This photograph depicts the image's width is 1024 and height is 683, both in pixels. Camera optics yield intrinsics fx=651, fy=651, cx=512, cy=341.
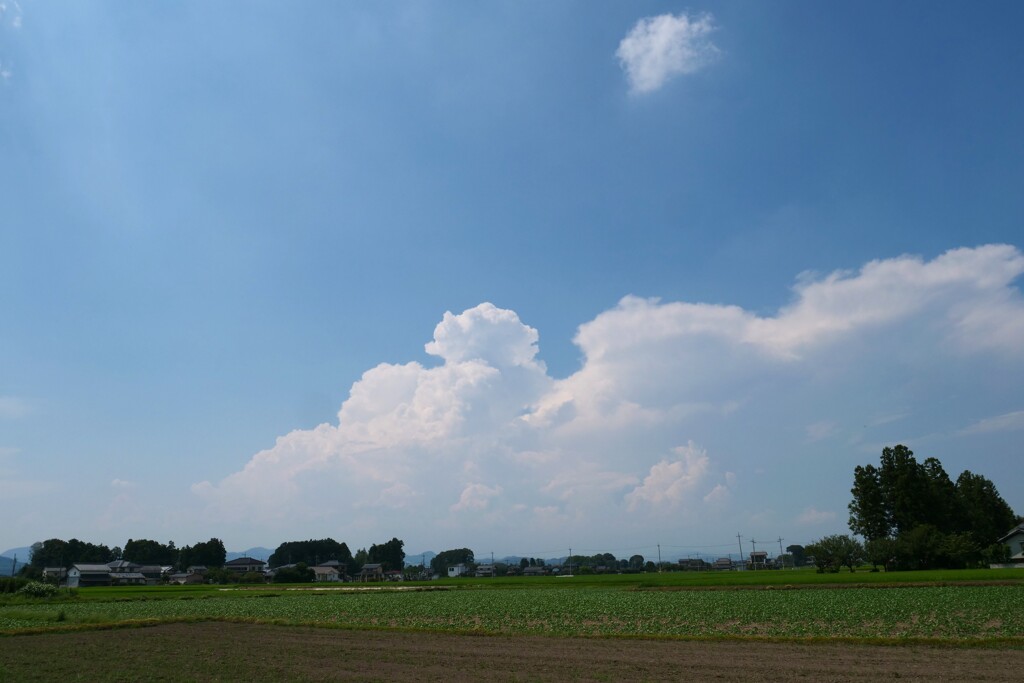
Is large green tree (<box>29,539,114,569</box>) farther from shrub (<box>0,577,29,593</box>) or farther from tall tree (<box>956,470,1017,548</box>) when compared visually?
tall tree (<box>956,470,1017,548</box>)

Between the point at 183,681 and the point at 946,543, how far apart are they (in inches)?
3483

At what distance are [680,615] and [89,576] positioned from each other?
147138 mm

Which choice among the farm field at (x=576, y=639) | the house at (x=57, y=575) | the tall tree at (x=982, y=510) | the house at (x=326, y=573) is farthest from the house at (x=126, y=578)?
the tall tree at (x=982, y=510)

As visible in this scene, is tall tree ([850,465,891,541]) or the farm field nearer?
the farm field

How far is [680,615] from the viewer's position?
3475 cm

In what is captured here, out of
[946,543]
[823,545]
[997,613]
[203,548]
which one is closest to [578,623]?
[997,613]

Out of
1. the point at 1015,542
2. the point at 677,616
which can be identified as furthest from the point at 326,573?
the point at 677,616

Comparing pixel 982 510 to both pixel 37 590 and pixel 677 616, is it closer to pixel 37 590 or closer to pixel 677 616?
pixel 677 616

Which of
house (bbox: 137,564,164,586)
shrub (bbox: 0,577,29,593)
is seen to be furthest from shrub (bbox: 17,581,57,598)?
house (bbox: 137,564,164,586)

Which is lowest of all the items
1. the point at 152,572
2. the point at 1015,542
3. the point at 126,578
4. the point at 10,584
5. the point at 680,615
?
the point at 126,578

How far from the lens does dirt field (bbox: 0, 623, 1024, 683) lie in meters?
20.0

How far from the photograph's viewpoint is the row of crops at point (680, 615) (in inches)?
1093

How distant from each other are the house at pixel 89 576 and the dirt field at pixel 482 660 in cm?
13124

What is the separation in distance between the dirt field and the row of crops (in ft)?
11.3
